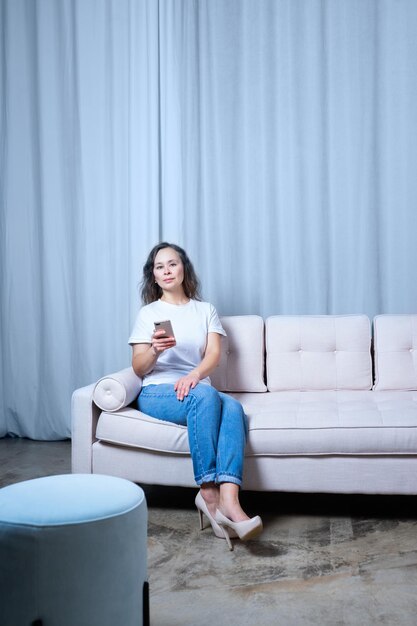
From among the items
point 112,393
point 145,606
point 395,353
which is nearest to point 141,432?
point 112,393

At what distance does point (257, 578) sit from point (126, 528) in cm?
64

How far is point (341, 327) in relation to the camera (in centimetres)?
292

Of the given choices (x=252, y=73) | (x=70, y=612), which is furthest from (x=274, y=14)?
(x=70, y=612)

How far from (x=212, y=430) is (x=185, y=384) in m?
0.25

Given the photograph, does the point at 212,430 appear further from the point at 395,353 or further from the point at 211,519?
the point at 395,353

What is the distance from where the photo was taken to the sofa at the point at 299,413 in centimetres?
218

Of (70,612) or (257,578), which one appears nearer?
(70,612)

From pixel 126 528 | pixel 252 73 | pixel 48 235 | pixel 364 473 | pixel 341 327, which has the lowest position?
pixel 364 473

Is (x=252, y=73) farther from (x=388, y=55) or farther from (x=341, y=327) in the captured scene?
(x=341, y=327)

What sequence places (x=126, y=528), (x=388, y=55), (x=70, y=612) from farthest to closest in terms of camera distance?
(x=388, y=55), (x=126, y=528), (x=70, y=612)

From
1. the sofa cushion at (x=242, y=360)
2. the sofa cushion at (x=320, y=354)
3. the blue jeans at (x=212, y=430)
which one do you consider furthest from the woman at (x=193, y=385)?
the sofa cushion at (x=320, y=354)

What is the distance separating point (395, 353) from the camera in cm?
287

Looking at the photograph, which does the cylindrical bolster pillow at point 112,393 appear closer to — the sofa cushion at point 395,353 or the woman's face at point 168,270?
the woman's face at point 168,270

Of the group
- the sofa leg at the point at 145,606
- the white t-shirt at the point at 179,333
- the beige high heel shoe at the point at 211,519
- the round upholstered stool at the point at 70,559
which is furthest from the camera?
the white t-shirt at the point at 179,333
